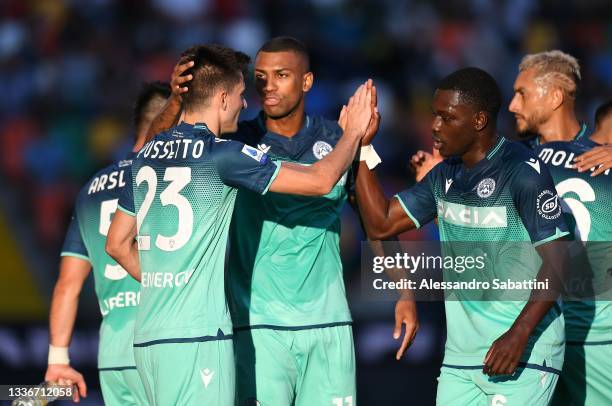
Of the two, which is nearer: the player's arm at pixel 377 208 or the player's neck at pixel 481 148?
the player's neck at pixel 481 148

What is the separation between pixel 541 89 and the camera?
7055 millimetres

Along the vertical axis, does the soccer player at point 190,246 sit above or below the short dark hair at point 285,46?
below

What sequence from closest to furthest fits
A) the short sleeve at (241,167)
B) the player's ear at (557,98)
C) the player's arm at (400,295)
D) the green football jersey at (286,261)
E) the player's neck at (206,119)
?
the short sleeve at (241,167), the player's neck at (206,119), the player's arm at (400,295), the green football jersey at (286,261), the player's ear at (557,98)

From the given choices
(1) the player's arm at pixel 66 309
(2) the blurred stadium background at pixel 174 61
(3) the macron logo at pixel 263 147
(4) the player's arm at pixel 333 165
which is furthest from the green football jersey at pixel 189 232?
(2) the blurred stadium background at pixel 174 61

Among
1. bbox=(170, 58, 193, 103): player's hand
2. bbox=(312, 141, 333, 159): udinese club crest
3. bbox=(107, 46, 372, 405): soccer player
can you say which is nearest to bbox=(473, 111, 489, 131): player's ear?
bbox=(107, 46, 372, 405): soccer player

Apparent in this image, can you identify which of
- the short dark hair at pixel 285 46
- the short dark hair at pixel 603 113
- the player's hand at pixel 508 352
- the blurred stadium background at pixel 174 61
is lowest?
the player's hand at pixel 508 352

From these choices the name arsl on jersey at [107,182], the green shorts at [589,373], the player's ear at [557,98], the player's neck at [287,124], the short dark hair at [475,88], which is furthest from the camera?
the player's ear at [557,98]

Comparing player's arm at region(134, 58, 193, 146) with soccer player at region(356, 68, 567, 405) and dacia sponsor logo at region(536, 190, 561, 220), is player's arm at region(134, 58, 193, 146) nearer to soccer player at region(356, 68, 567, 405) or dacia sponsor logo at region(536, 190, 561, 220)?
soccer player at region(356, 68, 567, 405)

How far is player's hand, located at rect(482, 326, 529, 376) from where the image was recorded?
17.7 feet

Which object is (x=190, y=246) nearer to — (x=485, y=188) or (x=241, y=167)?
(x=241, y=167)

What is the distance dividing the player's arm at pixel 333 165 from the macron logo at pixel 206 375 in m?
1.02

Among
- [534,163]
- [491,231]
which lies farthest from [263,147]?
[534,163]

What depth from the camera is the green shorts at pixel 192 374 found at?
5316 mm

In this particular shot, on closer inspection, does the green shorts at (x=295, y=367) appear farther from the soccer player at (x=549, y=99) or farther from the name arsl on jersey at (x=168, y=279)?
the soccer player at (x=549, y=99)
